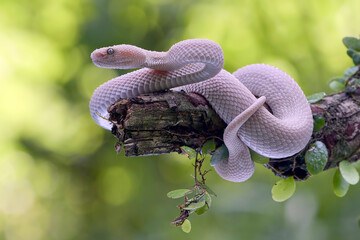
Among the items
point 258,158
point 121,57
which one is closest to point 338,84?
point 258,158

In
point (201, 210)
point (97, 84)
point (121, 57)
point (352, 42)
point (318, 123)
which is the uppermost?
point (121, 57)

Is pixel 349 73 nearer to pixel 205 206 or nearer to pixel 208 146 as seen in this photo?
pixel 208 146

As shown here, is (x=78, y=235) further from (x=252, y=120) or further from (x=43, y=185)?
(x=252, y=120)

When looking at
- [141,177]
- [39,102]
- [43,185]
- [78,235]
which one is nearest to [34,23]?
[39,102]

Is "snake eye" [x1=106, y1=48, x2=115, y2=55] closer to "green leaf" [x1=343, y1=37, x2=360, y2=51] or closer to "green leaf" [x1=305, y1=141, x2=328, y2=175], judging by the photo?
"green leaf" [x1=305, y1=141, x2=328, y2=175]

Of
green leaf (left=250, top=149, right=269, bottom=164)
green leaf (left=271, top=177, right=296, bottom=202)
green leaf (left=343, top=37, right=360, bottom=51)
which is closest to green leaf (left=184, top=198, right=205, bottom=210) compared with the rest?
green leaf (left=250, top=149, right=269, bottom=164)
